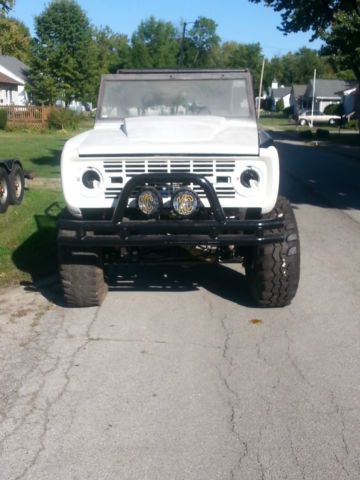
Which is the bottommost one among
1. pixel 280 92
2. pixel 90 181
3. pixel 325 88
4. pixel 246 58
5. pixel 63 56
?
pixel 280 92

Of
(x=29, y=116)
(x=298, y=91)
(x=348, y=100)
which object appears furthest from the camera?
(x=298, y=91)

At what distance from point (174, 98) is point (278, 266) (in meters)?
2.44

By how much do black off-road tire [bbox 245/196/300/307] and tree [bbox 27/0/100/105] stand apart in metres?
45.7

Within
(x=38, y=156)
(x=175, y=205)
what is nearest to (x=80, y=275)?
(x=175, y=205)

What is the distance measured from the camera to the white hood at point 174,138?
5523 mm

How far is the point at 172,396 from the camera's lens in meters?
4.36

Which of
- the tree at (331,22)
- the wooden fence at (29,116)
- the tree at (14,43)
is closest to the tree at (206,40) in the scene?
the tree at (14,43)

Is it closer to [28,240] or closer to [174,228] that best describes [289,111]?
[28,240]

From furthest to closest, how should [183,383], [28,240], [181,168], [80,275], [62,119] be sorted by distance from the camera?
[62,119]
[28,240]
[80,275]
[181,168]
[183,383]

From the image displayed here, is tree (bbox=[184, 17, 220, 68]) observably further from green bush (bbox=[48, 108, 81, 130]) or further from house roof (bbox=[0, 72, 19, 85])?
green bush (bbox=[48, 108, 81, 130])

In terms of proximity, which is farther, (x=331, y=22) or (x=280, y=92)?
(x=280, y=92)

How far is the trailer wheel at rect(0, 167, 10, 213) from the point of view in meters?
10.7

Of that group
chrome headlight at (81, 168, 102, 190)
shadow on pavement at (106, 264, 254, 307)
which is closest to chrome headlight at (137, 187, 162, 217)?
chrome headlight at (81, 168, 102, 190)

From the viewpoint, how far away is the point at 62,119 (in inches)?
1455
